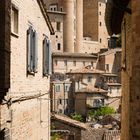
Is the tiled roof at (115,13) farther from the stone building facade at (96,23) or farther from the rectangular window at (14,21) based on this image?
the stone building facade at (96,23)

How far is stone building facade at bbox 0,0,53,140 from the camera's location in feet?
31.3

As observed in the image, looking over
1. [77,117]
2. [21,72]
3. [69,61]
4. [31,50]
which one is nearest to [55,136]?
[77,117]

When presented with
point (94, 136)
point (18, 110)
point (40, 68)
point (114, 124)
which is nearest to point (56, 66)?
point (114, 124)

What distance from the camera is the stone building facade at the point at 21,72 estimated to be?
31.3 ft

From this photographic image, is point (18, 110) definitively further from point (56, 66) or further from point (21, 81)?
point (56, 66)

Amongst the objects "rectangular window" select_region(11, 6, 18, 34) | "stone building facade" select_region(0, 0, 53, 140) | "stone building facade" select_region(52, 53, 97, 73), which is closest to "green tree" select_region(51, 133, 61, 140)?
"stone building facade" select_region(0, 0, 53, 140)

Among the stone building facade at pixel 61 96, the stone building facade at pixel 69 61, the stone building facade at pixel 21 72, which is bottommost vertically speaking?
the stone building facade at pixel 61 96

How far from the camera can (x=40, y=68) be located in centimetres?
1686

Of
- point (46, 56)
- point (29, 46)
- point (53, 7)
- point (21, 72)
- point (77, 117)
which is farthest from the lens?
point (53, 7)

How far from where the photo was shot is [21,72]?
40.2 feet

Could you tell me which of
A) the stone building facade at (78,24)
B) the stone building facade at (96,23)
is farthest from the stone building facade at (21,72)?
the stone building facade at (96,23)

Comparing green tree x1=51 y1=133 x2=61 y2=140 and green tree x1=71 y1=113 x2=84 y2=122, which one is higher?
green tree x1=51 y1=133 x2=61 y2=140

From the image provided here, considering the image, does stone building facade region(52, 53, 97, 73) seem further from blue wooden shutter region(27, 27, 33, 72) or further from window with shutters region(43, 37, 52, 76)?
blue wooden shutter region(27, 27, 33, 72)

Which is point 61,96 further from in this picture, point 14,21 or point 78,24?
point 14,21
